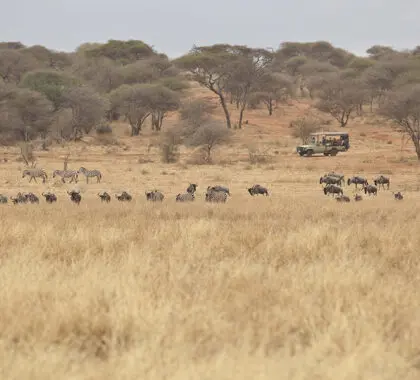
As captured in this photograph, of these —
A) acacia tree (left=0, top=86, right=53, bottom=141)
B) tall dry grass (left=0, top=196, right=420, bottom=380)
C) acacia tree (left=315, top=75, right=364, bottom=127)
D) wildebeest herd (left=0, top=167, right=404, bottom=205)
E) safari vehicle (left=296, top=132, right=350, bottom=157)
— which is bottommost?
wildebeest herd (left=0, top=167, right=404, bottom=205)

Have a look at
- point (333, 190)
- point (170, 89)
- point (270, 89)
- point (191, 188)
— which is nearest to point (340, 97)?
point (270, 89)

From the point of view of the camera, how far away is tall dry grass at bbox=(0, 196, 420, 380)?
3.02 metres

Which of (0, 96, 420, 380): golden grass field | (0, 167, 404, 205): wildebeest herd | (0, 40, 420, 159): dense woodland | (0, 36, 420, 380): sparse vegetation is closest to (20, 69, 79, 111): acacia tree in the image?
(0, 40, 420, 159): dense woodland

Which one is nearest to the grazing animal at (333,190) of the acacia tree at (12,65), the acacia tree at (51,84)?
the acacia tree at (51,84)

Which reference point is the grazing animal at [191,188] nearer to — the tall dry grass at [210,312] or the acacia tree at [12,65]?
the tall dry grass at [210,312]

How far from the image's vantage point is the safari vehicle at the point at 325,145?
40219mm

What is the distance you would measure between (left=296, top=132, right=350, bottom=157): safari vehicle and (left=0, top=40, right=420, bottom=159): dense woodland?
3.07m

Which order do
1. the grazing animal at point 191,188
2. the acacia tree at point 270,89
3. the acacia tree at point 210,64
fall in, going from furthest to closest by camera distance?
the acacia tree at point 270,89 < the acacia tree at point 210,64 < the grazing animal at point 191,188

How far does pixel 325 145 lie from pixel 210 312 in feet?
125

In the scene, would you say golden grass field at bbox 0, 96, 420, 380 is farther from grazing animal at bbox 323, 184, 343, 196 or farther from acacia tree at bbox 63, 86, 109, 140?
acacia tree at bbox 63, 86, 109, 140

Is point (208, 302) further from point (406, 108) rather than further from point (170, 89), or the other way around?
point (170, 89)

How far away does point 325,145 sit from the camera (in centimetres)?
4072

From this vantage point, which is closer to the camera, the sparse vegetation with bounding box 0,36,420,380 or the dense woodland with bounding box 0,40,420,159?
the sparse vegetation with bounding box 0,36,420,380

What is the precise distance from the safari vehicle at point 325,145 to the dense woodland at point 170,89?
3.07 m
